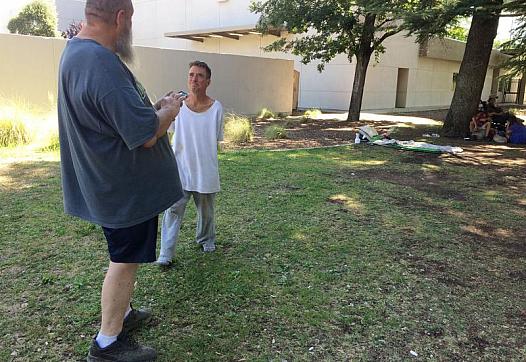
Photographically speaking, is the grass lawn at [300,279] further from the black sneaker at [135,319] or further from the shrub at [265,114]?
the shrub at [265,114]

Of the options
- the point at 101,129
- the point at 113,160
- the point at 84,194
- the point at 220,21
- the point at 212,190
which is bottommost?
the point at 212,190

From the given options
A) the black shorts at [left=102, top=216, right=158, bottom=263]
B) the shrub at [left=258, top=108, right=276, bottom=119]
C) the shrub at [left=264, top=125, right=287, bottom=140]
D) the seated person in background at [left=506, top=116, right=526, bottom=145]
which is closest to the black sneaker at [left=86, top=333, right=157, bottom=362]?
the black shorts at [left=102, top=216, right=158, bottom=263]

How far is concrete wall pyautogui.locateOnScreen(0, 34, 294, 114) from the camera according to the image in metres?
11.0

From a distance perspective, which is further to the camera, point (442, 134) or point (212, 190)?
point (442, 134)

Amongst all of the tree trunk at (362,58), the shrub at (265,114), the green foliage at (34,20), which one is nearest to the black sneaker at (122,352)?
the tree trunk at (362,58)

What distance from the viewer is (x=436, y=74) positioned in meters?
28.6

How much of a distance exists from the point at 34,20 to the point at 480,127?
23.4 m

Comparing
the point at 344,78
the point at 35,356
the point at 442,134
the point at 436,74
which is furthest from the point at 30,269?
the point at 436,74

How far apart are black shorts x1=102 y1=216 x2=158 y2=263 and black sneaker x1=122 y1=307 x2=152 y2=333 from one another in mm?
588

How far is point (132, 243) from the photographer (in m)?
2.28

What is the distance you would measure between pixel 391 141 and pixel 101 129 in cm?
912

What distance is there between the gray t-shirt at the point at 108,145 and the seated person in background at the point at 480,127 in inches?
443

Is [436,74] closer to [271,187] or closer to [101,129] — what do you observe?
[271,187]

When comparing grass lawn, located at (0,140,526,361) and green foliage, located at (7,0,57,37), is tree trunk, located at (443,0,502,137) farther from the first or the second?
green foliage, located at (7,0,57,37)
